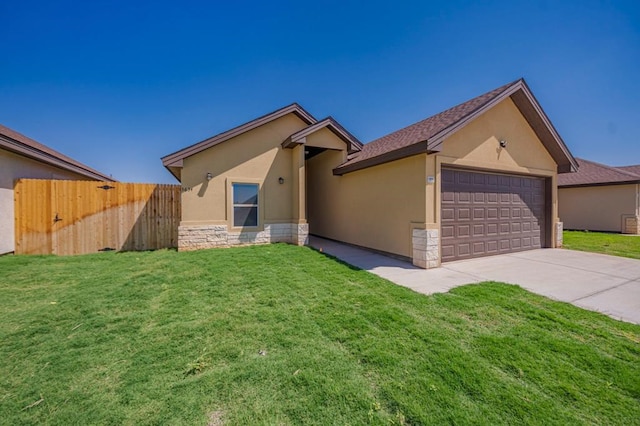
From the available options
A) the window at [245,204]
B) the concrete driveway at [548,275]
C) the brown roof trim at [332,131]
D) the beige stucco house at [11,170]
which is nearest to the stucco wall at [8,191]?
the beige stucco house at [11,170]

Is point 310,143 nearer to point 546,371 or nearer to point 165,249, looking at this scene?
point 165,249

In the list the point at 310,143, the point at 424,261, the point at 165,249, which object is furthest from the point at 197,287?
the point at 310,143

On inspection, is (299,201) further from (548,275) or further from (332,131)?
(548,275)

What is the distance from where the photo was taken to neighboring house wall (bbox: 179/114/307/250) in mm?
8625

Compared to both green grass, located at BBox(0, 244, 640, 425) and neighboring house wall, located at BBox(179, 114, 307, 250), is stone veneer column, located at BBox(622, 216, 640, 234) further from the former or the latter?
neighboring house wall, located at BBox(179, 114, 307, 250)

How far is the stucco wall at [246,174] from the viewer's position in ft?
28.3

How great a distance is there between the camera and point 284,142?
9633 mm

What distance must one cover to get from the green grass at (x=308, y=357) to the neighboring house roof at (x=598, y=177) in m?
16.5

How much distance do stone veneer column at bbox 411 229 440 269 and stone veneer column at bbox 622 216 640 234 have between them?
16.1 meters

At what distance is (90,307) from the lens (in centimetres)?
411

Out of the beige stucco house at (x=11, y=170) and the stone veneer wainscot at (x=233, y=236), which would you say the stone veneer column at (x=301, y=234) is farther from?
the beige stucco house at (x=11, y=170)

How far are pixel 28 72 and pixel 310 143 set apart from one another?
457 inches

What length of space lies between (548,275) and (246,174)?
947cm

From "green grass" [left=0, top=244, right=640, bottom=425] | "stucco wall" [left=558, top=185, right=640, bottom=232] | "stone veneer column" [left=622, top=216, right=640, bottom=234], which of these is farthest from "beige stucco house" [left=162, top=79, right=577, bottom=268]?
"stucco wall" [left=558, top=185, right=640, bottom=232]
